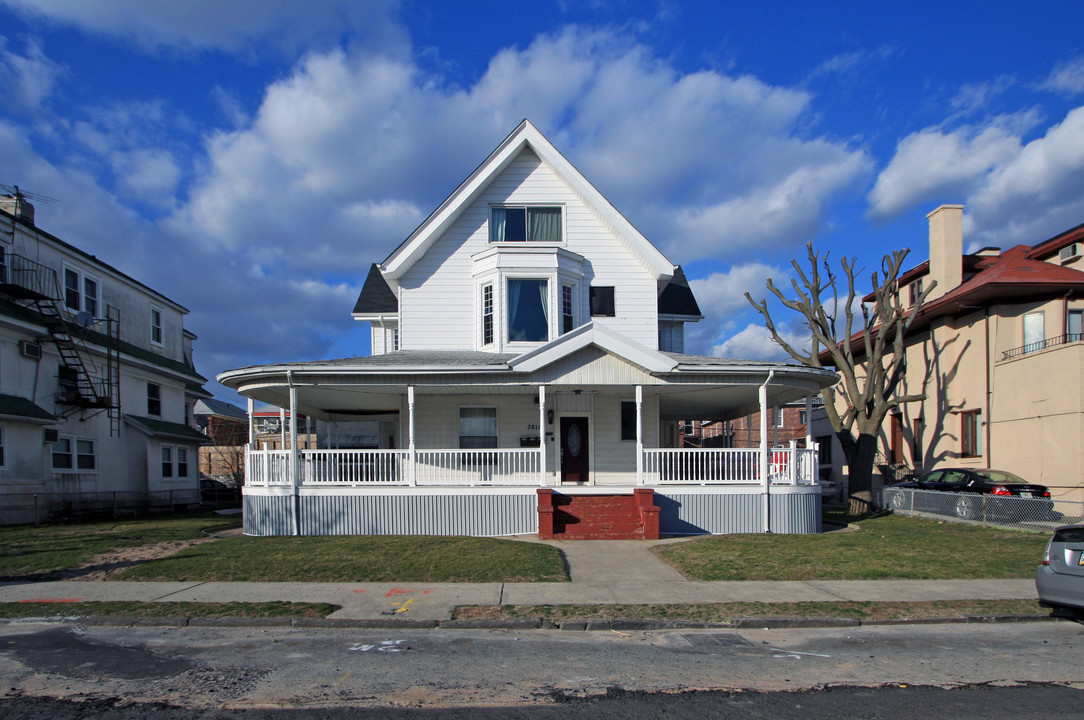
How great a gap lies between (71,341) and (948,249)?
31.6m

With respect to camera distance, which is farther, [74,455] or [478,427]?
[74,455]

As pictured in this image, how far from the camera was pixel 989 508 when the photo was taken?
18.3 meters

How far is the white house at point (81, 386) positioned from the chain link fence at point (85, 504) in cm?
5

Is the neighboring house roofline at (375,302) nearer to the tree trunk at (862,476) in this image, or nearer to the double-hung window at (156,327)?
the double-hung window at (156,327)

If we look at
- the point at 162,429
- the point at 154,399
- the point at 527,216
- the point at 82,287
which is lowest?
the point at 162,429

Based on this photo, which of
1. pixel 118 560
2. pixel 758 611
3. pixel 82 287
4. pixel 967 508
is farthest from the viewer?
pixel 82 287

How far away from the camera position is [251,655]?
25.3ft

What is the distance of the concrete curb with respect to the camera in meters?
8.99

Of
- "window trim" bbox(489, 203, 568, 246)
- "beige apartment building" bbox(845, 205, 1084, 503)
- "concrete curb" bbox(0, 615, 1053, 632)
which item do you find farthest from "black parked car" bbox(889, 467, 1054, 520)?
"window trim" bbox(489, 203, 568, 246)

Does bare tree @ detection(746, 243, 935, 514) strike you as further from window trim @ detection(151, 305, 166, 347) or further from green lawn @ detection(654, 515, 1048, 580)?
window trim @ detection(151, 305, 166, 347)

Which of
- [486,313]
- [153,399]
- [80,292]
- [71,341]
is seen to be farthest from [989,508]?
[153,399]

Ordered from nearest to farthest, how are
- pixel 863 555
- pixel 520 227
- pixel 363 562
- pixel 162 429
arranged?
pixel 363 562, pixel 863 555, pixel 520 227, pixel 162 429

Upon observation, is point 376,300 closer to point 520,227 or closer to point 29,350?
point 520,227

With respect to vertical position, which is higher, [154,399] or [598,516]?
[154,399]
